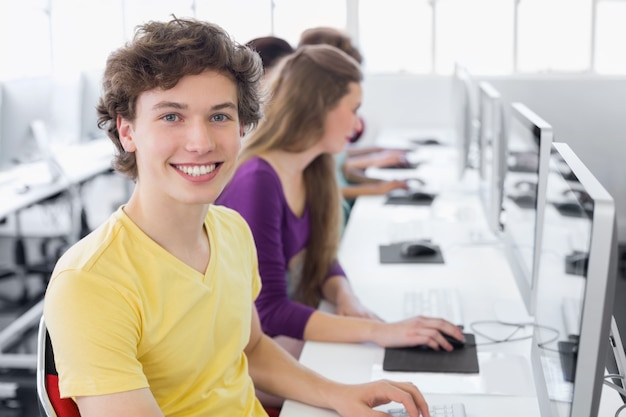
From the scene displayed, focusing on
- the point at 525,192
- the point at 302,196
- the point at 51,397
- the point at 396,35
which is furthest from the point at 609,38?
the point at 51,397

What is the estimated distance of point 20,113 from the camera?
3271 millimetres

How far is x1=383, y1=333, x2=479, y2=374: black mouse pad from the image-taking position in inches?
63.1

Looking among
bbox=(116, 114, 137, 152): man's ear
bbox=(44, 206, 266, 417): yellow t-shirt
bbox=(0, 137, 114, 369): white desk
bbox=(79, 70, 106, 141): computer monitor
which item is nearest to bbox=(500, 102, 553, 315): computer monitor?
bbox=(44, 206, 266, 417): yellow t-shirt

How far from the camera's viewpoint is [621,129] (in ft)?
14.0

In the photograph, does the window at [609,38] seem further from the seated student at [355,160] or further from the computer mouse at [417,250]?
the computer mouse at [417,250]

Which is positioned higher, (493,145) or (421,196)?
(493,145)

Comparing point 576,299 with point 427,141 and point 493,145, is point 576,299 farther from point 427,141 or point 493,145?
point 427,141

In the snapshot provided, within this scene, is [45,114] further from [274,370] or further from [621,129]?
[621,129]

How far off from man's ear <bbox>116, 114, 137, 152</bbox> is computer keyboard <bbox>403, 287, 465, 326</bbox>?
0.92m

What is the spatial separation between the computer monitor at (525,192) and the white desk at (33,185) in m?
1.99

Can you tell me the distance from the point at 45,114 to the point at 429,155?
1944 millimetres

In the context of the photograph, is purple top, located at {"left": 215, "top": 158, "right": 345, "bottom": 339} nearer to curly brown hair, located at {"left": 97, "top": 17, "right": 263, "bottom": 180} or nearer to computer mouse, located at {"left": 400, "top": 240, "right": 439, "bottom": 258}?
computer mouse, located at {"left": 400, "top": 240, "right": 439, "bottom": 258}

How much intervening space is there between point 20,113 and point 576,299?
278cm

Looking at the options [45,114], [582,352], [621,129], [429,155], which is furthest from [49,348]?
[621,129]
